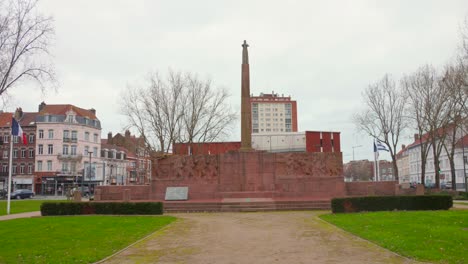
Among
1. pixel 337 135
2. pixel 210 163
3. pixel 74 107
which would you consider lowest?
pixel 210 163

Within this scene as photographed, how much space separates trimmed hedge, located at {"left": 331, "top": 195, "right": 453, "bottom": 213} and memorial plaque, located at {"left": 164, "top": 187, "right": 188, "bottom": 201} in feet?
37.6

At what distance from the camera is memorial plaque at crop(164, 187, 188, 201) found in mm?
29353

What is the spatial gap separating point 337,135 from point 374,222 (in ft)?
192

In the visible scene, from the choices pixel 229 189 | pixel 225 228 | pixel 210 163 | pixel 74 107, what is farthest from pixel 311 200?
pixel 74 107

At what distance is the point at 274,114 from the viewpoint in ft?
486

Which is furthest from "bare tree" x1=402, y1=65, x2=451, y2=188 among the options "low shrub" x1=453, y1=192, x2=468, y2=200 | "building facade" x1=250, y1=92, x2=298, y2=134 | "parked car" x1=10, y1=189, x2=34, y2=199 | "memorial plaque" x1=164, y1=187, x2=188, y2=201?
"building facade" x1=250, y1=92, x2=298, y2=134

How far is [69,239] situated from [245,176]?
17.2m

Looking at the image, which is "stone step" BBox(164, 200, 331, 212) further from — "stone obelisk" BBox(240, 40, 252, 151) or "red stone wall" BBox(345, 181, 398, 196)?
"red stone wall" BBox(345, 181, 398, 196)

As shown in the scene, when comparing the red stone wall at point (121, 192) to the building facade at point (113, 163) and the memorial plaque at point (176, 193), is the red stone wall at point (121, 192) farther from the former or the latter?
the building facade at point (113, 163)

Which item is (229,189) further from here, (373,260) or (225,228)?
(373,260)

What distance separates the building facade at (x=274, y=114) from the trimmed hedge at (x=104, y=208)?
411 feet

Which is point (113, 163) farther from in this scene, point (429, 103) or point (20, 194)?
point (429, 103)

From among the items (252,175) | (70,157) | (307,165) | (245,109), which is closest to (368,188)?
(307,165)

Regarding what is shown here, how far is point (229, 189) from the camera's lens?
29.6m
